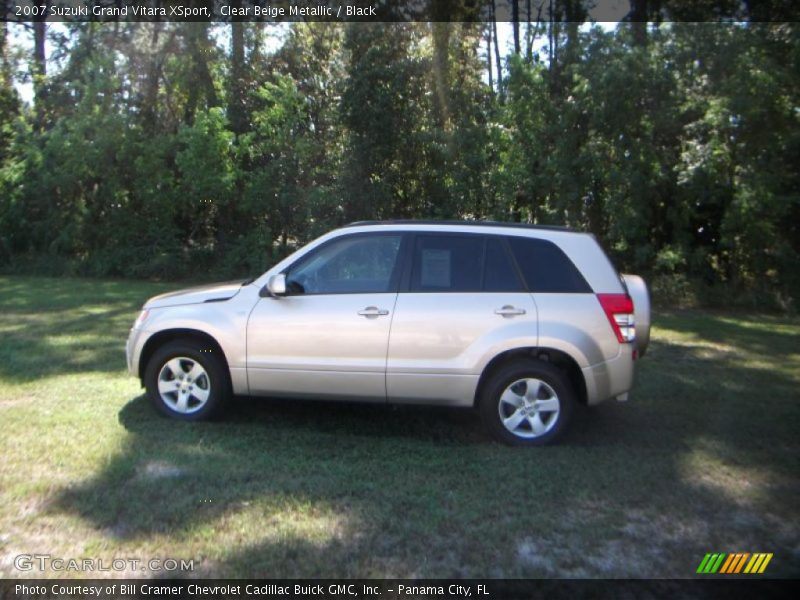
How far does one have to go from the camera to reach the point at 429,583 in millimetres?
3926

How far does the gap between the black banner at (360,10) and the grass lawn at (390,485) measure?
1019cm

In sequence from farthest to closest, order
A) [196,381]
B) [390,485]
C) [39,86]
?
[39,86] < [196,381] < [390,485]

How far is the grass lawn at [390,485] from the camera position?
13.9 ft

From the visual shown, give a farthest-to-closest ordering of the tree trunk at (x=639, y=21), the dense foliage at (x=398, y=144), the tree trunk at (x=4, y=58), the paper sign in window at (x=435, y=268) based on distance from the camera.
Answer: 1. the tree trunk at (x=4, y=58)
2. the tree trunk at (x=639, y=21)
3. the dense foliage at (x=398, y=144)
4. the paper sign in window at (x=435, y=268)

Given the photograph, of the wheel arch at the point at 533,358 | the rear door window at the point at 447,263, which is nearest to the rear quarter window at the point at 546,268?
the rear door window at the point at 447,263

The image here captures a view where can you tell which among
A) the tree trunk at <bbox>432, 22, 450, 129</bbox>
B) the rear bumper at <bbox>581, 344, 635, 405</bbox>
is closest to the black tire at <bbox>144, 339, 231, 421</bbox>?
the rear bumper at <bbox>581, 344, 635, 405</bbox>

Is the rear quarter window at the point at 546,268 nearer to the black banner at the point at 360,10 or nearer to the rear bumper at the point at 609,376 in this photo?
the rear bumper at the point at 609,376

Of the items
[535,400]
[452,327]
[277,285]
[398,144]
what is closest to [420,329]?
[452,327]

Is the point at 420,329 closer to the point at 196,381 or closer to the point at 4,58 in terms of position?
the point at 196,381

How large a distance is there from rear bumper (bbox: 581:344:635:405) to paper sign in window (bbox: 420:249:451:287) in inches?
52.9

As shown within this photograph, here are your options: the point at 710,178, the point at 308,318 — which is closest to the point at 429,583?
the point at 308,318

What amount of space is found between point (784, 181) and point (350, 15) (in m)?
9.73

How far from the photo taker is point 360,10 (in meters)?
17.2

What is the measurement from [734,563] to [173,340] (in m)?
4.63
